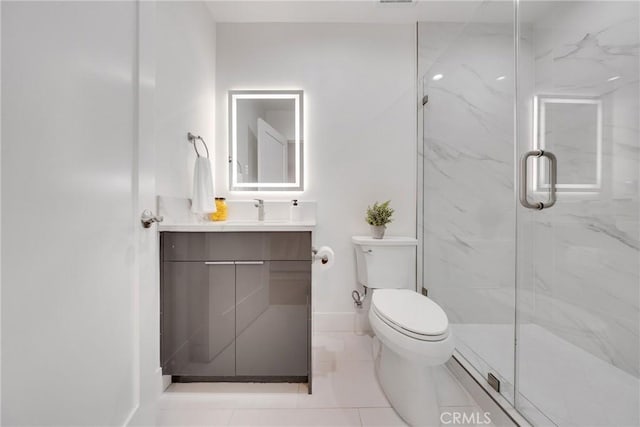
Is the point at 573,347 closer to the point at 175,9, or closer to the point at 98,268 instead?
the point at 98,268

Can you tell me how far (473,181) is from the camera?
64.3 inches

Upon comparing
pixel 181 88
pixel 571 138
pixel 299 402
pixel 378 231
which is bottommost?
pixel 299 402

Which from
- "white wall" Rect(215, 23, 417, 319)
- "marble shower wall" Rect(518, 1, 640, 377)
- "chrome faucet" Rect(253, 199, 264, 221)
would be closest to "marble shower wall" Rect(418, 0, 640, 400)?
"marble shower wall" Rect(518, 1, 640, 377)

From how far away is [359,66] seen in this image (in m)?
2.11

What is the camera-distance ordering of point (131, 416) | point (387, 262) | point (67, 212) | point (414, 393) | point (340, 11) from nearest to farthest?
point (67, 212)
point (131, 416)
point (414, 393)
point (387, 262)
point (340, 11)

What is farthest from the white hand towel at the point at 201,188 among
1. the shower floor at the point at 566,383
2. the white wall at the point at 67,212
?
the shower floor at the point at 566,383

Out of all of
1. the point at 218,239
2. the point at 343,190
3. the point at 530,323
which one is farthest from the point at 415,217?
the point at 218,239

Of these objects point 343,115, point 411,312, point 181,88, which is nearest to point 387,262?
point 411,312

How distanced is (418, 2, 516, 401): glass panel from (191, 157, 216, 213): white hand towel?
1.46 m

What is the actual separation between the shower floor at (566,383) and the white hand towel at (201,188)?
1691 millimetres

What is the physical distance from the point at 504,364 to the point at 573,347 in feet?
0.91

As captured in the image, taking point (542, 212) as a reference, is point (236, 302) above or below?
below

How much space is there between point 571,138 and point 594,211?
1.02 feet

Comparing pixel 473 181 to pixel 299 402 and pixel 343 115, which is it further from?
pixel 299 402
